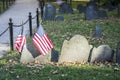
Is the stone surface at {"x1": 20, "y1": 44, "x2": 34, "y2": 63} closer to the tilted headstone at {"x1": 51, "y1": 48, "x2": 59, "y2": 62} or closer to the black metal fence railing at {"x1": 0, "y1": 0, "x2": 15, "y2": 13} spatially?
the tilted headstone at {"x1": 51, "y1": 48, "x2": 59, "y2": 62}

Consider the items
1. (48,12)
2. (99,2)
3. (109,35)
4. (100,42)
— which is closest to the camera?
(100,42)

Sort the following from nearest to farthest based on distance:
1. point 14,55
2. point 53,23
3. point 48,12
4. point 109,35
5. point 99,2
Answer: point 14,55 → point 109,35 → point 53,23 → point 48,12 → point 99,2

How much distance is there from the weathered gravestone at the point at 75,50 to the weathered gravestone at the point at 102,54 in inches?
9.1

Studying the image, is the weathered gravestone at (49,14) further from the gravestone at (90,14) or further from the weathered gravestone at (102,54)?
the weathered gravestone at (102,54)

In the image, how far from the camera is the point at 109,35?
14.7m

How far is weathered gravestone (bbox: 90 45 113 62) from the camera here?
9086 millimetres

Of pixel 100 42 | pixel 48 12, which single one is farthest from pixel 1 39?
pixel 48 12

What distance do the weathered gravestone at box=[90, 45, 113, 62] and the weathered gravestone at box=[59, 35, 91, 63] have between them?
23cm

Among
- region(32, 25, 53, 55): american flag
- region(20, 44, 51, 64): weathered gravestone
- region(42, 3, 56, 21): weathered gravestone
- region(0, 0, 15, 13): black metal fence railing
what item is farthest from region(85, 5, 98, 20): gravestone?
region(20, 44, 51, 64): weathered gravestone

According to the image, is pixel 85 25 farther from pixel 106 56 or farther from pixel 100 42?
pixel 106 56

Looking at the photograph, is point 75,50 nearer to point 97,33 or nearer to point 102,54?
point 102,54

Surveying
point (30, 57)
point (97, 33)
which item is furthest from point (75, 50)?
point (97, 33)

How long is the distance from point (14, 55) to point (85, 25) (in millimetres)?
6187

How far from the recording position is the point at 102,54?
9.15 meters
